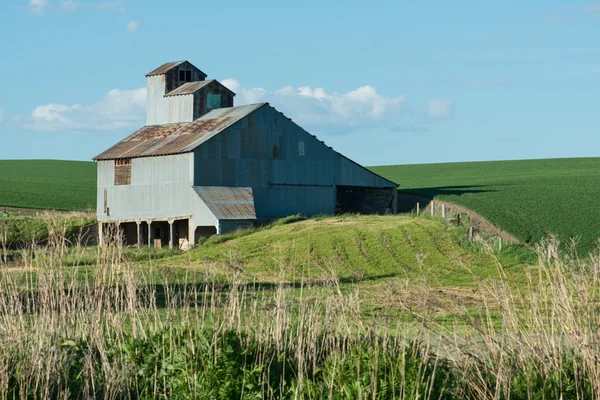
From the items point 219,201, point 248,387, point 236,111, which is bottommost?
point 248,387

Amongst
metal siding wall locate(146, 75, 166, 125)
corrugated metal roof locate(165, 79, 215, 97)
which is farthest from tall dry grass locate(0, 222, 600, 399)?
metal siding wall locate(146, 75, 166, 125)

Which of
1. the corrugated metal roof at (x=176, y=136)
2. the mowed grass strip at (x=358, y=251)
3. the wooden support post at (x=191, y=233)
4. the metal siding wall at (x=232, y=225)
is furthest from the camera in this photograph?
the corrugated metal roof at (x=176, y=136)

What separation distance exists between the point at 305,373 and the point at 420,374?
1403mm

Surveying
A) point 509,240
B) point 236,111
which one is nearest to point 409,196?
point 236,111

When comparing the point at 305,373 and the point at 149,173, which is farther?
the point at 149,173

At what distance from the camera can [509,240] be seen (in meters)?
38.9

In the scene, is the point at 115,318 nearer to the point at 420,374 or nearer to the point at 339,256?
the point at 420,374

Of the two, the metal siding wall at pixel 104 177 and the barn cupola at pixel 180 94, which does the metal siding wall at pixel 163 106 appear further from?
the metal siding wall at pixel 104 177

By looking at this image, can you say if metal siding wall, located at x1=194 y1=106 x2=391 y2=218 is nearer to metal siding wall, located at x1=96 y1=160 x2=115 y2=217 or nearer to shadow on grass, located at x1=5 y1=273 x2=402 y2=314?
metal siding wall, located at x1=96 y1=160 x2=115 y2=217

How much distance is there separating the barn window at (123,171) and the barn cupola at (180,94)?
3386mm

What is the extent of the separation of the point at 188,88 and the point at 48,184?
107ft

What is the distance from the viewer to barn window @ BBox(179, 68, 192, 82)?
172ft

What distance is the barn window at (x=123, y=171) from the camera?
Result: 48.8 m

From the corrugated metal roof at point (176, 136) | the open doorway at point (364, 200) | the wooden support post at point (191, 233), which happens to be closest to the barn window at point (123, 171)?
the corrugated metal roof at point (176, 136)
